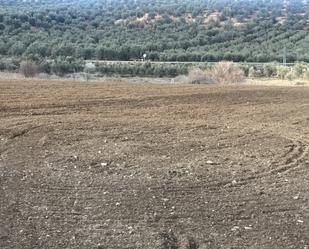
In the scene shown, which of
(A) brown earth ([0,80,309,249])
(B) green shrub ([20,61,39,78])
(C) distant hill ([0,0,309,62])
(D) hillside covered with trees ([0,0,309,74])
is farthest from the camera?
(C) distant hill ([0,0,309,62])

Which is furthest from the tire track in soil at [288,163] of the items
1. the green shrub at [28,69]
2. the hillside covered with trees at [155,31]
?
the hillside covered with trees at [155,31]

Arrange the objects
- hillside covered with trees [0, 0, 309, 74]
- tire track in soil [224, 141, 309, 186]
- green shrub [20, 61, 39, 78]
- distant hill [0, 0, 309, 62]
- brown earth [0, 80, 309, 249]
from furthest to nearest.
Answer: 1. distant hill [0, 0, 309, 62]
2. hillside covered with trees [0, 0, 309, 74]
3. green shrub [20, 61, 39, 78]
4. tire track in soil [224, 141, 309, 186]
5. brown earth [0, 80, 309, 249]

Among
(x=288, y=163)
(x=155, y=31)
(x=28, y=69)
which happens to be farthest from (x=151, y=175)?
(x=155, y=31)

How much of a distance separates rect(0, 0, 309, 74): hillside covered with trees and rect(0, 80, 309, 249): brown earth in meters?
20.3

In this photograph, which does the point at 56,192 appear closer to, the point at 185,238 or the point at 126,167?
the point at 126,167

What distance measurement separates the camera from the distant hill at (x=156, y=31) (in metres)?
43.8

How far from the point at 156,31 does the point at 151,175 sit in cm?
5017

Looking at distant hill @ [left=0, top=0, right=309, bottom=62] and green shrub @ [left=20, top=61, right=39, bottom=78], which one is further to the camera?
distant hill @ [left=0, top=0, right=309, bottom=62]

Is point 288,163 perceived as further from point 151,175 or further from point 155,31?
point 155,31

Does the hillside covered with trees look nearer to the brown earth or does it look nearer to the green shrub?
the green shrub

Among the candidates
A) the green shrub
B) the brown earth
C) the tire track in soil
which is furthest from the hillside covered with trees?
the tire track in soil

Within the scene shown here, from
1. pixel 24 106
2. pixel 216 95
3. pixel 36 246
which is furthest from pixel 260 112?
pixel 36 246

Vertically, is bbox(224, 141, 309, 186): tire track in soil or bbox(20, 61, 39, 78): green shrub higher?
bbox(20, 61, 39, 78): green shrub

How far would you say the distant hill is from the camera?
144 ft
